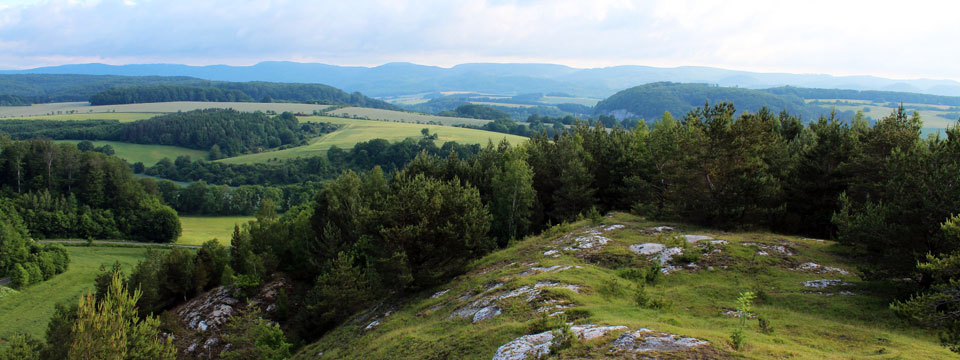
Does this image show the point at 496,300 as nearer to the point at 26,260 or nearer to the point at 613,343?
the point at 613,343

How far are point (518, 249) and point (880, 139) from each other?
23.5 m

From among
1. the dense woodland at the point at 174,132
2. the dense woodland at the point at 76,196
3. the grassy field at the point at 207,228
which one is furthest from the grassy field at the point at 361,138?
the dense woodland at the point at 76,196

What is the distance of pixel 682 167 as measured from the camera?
1299 inches

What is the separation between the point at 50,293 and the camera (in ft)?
193

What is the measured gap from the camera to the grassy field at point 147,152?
513 ft

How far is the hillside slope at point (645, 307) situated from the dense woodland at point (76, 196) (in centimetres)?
8819

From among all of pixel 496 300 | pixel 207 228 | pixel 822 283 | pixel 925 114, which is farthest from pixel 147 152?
pixel 925 114

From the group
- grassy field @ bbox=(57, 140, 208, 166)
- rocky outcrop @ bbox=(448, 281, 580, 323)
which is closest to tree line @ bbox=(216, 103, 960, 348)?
rocky outcrop @ bbox=(448, 281, 580, 323)

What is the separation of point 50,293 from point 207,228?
41.4 metres

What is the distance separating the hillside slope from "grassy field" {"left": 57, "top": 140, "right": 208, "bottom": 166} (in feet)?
548

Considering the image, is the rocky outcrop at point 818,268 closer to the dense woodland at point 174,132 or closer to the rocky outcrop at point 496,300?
the rocky outcrop at point 496,300

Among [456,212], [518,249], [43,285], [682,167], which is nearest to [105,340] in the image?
[456,212]

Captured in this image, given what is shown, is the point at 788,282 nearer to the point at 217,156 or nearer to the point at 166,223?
the point at 166,223

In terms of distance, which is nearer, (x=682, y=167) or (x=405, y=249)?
(x=405, y=249)
